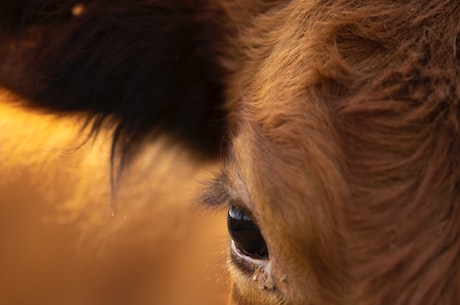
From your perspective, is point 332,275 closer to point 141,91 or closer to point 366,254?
point 366,254

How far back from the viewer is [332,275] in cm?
145

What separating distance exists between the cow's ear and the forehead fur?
0.54m

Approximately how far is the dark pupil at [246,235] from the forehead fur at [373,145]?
0.14 m

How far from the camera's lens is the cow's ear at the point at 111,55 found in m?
2.13

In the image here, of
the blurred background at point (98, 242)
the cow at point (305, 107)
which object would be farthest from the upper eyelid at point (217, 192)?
the blurred background at point (98, 242)

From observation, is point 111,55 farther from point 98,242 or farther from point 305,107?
point 98,242

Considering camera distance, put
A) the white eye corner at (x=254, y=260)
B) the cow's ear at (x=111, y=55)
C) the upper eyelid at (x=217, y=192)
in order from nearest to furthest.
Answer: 1. the white eye corner at (x=254, y=260)
2. the upper eyelid at (x=217, y=192)
3. the cow's ear at (x=111, y=55)

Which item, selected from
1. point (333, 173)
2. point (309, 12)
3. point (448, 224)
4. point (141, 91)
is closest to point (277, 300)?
point (333, 173)

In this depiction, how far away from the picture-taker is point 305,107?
158 cm

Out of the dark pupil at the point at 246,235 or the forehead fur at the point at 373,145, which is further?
the dark pupil at the point at 246,235

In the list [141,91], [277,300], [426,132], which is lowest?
[277,300]

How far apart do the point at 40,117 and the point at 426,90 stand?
1255mm

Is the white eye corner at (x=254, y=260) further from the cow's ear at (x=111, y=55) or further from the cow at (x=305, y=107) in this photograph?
the cow's ear at (x=111, y=55)

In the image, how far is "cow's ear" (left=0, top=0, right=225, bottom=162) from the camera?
2.13m
